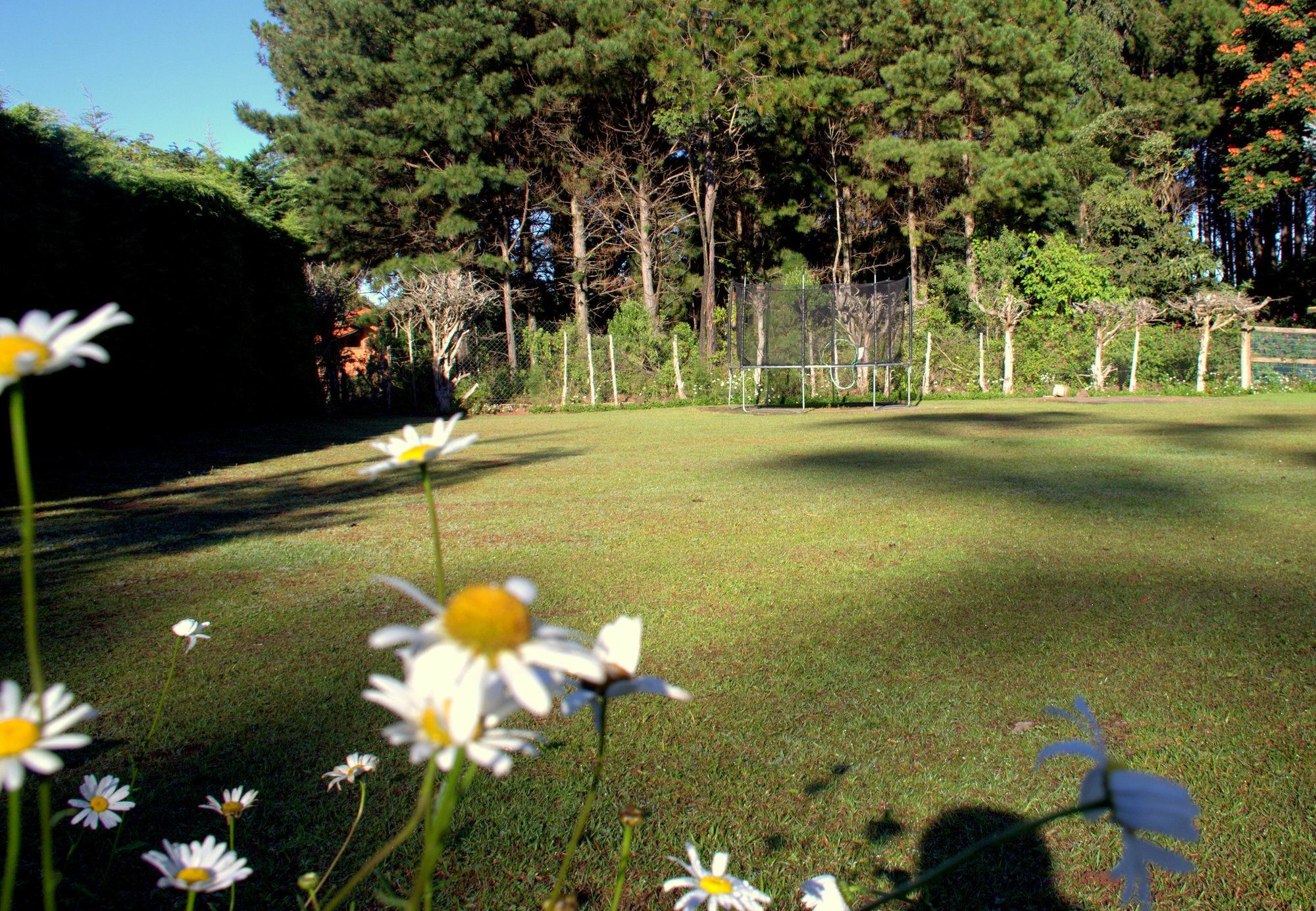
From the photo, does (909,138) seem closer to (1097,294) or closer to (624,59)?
(1097,294)

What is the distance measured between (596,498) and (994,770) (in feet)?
10.4

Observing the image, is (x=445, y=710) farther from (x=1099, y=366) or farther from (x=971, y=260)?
(x=971, y=260)

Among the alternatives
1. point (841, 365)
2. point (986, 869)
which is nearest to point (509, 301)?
point (841, 365)

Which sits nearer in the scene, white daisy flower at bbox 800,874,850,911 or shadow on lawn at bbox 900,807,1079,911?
white daisy flower at bbox 800,874,850,911

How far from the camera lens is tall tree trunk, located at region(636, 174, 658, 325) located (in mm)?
17062

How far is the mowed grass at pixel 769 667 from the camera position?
4.31 ft

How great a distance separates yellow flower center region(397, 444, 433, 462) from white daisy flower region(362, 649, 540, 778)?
0.67ft

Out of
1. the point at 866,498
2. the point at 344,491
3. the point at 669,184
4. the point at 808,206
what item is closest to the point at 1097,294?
the point at 808,206

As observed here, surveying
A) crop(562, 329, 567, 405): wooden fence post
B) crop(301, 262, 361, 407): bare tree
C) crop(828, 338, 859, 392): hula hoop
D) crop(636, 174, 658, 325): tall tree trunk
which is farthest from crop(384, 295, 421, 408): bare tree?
crop(828, 338, 859, 392): hula hoop

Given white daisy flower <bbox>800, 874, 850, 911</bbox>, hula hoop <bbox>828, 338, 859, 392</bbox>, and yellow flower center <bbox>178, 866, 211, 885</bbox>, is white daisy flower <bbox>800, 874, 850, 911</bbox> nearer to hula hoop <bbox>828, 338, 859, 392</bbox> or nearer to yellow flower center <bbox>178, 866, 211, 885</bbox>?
yellow flower center <bbox>178, 866, 211, 885</bbox>

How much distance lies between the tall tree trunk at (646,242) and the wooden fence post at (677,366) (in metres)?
1.89

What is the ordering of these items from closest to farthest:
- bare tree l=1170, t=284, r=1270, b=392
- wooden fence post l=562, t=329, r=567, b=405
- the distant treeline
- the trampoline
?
the distant treeline → the trampoline → bare tree l=1170, t=284, r=1270, b=392 → wooden fence post l=562, t=329, r=567, b=405

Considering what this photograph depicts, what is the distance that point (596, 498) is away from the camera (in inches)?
178

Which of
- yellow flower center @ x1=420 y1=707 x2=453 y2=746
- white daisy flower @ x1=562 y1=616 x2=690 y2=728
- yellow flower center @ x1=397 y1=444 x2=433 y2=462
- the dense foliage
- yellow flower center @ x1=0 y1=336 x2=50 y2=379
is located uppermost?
the dense foliage
